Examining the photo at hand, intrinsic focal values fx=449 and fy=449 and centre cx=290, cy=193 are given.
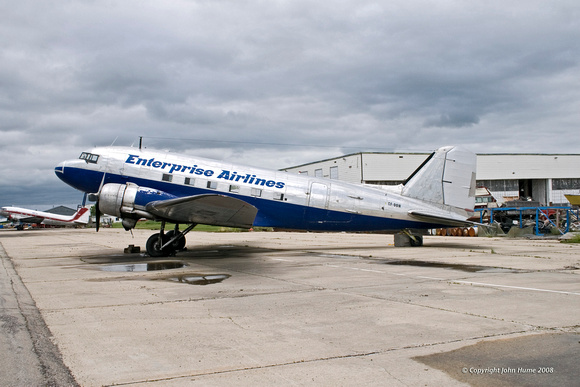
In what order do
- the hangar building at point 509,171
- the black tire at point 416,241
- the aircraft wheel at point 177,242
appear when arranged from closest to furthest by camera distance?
the aircraft wheel at point 177,242 < the black tire at point 416,241 < the hangar building at point 509,171

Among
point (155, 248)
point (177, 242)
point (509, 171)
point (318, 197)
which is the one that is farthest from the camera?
point (509, 171)

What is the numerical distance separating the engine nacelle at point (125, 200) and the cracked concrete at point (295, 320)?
3.94 metres

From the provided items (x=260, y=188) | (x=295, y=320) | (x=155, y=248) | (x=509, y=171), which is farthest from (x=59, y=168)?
(x=509, y=171)

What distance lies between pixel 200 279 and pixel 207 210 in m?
4.63

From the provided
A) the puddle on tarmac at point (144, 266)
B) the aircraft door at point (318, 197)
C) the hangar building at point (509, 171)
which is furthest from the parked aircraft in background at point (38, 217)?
the puddle on tarmac at point (144, 266)

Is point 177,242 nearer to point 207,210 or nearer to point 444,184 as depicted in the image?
point 207,210

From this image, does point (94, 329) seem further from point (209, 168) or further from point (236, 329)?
point (209, 168)

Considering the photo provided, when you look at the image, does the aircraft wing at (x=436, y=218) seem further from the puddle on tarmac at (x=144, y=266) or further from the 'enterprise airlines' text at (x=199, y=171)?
the puddle on tarmac at (x=144, y=266)

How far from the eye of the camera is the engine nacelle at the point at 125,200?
16.0 metres

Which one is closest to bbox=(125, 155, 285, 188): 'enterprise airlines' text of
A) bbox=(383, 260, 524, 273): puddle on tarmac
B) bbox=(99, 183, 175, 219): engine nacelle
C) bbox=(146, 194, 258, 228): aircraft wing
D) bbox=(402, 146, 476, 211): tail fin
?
bbox=(99, 183, 175, 219): engine nacelle

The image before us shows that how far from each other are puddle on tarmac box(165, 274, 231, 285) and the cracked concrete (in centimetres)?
25

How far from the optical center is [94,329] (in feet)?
20.5

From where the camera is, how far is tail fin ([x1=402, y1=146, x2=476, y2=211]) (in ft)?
64.5

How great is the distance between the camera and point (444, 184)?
1967 centimetres
